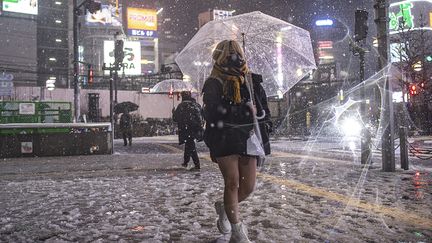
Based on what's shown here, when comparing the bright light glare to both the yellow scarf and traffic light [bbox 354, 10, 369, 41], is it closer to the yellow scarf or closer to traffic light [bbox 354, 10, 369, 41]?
traffic light [bbox 354, 10, 369, 41]

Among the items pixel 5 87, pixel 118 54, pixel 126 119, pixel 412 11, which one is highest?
pixel 412 11

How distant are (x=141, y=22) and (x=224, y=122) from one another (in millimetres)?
67913

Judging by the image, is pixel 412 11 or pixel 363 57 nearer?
pixel 363 57

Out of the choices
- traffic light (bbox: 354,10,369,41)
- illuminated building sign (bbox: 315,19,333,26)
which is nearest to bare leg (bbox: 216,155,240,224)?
traffic light (bbox: 354,10,369,41)

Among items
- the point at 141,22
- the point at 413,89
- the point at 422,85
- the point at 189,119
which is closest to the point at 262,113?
the point at 189,119

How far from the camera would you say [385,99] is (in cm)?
841

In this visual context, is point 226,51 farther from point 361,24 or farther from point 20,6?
point 20,6

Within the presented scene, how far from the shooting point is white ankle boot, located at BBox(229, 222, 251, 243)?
337cm

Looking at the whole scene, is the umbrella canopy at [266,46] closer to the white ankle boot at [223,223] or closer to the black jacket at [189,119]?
the black jacket at [189,119]

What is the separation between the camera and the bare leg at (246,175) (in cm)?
353

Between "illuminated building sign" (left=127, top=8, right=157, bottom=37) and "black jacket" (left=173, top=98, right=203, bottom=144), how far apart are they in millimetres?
61163

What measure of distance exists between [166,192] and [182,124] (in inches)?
111

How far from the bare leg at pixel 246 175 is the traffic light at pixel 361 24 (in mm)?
7383

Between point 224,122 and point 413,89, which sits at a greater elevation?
point 413,89
